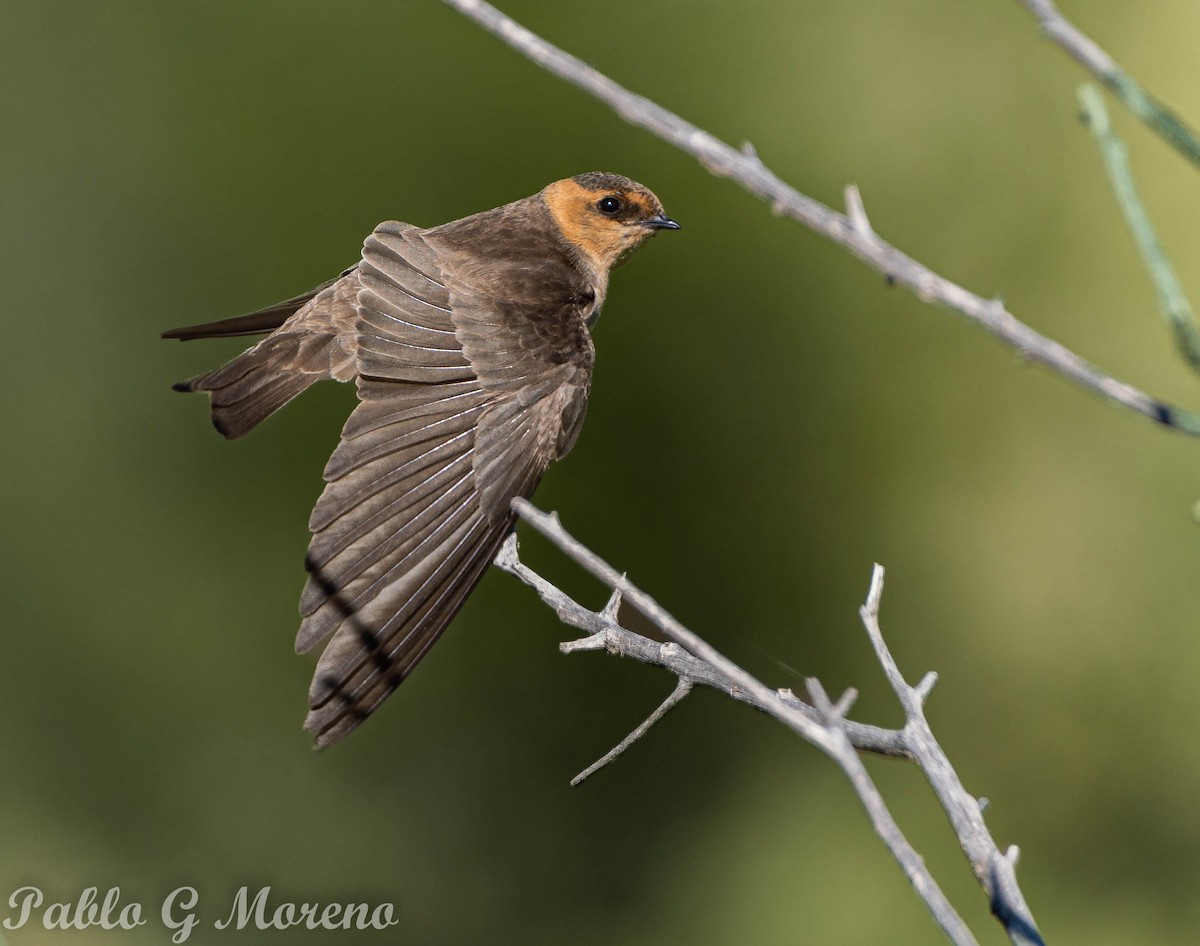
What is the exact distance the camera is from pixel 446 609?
7.03 ft

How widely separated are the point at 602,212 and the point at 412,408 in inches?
35.0

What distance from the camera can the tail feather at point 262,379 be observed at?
2.42m

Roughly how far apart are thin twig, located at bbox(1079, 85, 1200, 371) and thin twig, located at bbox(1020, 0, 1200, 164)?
0.02m

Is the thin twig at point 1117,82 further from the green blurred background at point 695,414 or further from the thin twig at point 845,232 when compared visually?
the green blurred background at point 695,414

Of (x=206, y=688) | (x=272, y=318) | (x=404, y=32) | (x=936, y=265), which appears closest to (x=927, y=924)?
(x=936, y=265)

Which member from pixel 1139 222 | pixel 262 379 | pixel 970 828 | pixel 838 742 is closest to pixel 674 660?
pixel 970 828

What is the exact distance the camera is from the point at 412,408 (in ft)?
7.45

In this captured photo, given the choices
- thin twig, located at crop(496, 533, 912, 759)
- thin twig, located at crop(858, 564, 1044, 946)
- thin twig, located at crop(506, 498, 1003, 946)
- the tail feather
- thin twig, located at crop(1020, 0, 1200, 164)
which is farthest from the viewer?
the tail feather

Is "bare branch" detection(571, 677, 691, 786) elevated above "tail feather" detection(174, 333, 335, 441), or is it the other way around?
"bare branch" detection(571, 677, 691, 786)

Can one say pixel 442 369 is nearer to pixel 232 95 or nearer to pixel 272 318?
pixel 272 318

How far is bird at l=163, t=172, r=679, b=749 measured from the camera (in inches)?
78.9

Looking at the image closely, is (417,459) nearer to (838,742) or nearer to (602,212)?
(602,212)

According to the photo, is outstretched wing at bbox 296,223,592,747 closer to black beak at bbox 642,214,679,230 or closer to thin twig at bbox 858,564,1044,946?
black beak at bbox 642,214,679,230

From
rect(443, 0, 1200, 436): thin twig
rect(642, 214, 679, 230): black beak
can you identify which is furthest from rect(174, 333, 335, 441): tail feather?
rect(443, 0, 1200, 436): thin twig
